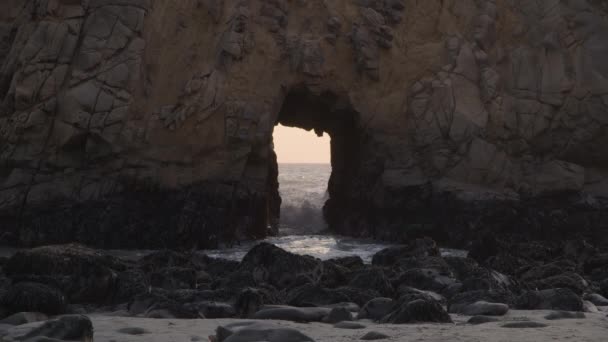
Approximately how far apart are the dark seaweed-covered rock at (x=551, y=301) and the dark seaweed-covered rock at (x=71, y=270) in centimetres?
466

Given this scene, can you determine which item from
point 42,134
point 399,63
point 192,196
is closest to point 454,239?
point 399,63

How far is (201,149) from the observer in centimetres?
2080

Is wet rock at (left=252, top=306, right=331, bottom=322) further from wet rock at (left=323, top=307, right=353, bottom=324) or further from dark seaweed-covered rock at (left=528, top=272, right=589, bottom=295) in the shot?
dark seaweed-covered rock at (left=528, top=272, right=589, bottom=295)

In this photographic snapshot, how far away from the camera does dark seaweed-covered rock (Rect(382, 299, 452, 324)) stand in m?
7.22

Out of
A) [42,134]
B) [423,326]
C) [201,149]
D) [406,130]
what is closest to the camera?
[423,326]

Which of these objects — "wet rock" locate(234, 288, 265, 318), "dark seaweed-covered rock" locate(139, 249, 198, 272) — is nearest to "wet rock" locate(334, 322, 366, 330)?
"wet rock" locate(234, 288, 265, 318)

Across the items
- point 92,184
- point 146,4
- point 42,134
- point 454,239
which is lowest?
point 454,239

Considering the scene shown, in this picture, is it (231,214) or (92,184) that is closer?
(92,184)

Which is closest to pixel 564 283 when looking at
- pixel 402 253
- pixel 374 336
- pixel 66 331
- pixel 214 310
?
pixel 214 310

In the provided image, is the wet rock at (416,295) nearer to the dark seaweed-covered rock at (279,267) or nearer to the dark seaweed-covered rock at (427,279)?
the dark seaweed-covered rock at (427,279)

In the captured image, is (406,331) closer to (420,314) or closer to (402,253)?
(420,314)

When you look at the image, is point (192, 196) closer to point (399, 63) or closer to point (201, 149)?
point (201, 149)

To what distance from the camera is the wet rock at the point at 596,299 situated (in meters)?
9.48

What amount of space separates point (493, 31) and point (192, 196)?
9.59m
